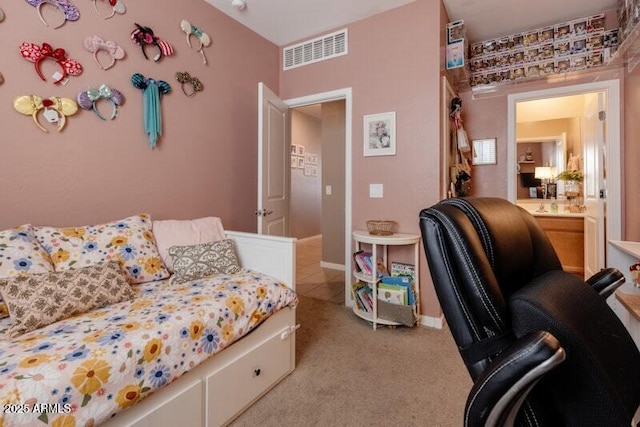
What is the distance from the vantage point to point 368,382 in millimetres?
1705

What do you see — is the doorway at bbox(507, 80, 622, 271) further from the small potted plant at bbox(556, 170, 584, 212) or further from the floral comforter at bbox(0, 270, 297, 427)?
the floral comforter at bbox(0, 270, 297, 427)

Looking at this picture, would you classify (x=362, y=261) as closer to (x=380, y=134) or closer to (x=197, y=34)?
(x=380, y=134)

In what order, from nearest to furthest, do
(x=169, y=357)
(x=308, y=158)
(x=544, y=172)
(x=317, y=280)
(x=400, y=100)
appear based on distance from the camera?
(x=169, y=357) < (x=400, y=100) < (x=317, y=280) < (x=544, y=172) < (x=308, y=158)

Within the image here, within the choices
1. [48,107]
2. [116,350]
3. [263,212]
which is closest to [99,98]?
[48,107]

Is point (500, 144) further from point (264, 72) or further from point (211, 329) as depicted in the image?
point (211, 329)

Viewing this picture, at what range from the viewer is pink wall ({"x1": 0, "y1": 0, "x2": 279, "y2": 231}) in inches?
61.9

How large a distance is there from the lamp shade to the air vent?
11.3 ft

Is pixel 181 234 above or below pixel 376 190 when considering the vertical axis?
below

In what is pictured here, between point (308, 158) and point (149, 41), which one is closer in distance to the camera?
point (149, 41)

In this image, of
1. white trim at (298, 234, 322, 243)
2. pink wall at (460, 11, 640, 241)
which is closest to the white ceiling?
pink wall at (460, 11, 640, 241)

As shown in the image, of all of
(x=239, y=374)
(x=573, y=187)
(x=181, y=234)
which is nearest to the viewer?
(x=239, y=374)

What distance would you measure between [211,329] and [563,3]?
3607 mm

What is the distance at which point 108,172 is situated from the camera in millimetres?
1912

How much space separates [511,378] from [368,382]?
4.62 ft
